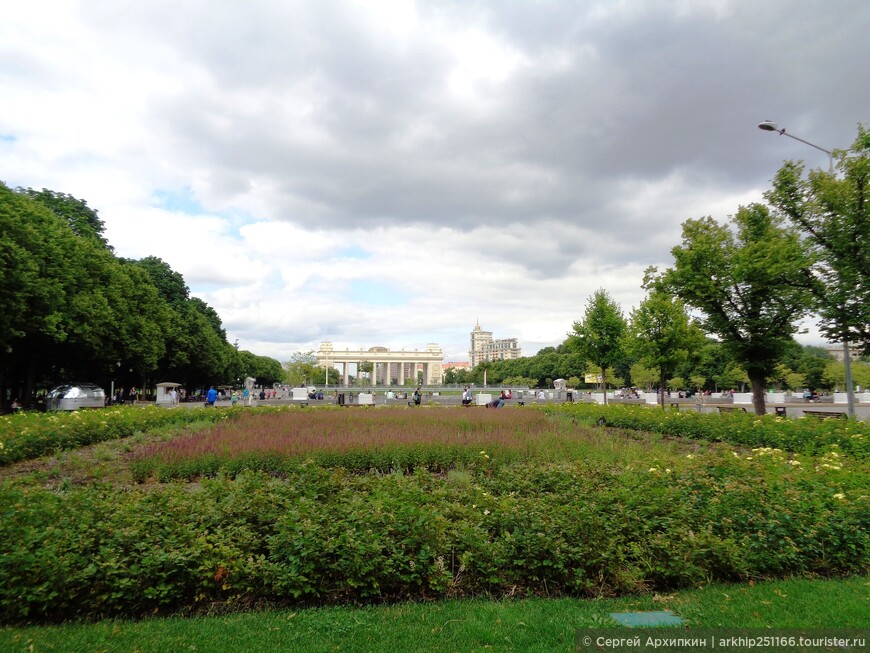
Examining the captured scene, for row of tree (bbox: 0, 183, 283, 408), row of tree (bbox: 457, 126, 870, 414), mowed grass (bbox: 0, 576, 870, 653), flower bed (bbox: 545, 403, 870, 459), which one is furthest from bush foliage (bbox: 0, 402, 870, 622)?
row of tree (bbox: 0, 183, 283, 408)

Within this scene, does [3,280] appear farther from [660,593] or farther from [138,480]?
[660,593]

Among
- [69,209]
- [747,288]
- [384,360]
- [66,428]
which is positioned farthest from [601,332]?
[384,360]

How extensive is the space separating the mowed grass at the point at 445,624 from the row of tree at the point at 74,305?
21915mm

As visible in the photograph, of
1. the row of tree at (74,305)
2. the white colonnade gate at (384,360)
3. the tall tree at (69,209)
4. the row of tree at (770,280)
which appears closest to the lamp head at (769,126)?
the row of tree at (770,280)

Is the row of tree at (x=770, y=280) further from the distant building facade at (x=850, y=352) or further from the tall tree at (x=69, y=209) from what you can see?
the tall tree at (x=69, y=209)

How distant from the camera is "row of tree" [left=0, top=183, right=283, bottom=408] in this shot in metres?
22.1

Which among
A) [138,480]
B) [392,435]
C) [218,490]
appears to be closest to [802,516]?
[218,490]

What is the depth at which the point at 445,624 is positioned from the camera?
4.10 meters

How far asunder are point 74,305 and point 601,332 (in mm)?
29516

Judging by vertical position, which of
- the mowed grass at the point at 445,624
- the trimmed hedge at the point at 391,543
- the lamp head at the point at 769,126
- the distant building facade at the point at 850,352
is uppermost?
the lamp head at the point at 769,126

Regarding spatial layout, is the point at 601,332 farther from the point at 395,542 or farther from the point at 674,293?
the point at 395,542

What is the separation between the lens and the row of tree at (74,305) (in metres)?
22.1

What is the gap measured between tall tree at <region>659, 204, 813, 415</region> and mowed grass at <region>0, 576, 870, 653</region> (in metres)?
16.9

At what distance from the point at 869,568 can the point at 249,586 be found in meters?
6.02
